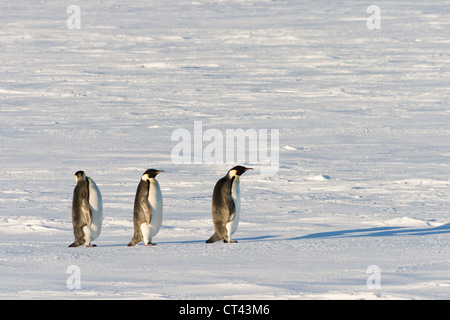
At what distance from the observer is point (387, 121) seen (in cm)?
988

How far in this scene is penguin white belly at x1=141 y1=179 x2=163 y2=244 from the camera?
4.34 m

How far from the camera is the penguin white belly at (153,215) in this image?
4.34 m

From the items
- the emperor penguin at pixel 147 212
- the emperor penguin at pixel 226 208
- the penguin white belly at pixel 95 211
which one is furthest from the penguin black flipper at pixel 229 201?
the penguin white belly at pixel 95 211

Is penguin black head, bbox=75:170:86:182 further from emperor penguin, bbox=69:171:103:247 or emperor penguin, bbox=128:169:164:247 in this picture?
emperor penguin, bbox=128:169:164:247

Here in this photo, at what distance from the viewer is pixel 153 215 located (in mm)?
4383

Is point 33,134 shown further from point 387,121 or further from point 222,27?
point 222,27

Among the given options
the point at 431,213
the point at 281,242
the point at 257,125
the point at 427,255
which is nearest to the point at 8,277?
the point at 281,242

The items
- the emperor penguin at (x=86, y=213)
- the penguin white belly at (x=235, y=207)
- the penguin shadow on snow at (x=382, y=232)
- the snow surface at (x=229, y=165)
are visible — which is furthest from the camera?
the penguin shadow on snow at (x=382, y=232)

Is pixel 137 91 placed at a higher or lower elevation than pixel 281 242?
higher

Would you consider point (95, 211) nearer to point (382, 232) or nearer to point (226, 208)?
point (226, 208)

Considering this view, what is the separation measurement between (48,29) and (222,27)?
4.10 metres

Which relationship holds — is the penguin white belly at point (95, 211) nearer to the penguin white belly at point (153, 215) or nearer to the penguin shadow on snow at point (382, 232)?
the penguin white belly at point (153, 215)

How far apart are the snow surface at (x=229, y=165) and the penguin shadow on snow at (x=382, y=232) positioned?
0.05 feet

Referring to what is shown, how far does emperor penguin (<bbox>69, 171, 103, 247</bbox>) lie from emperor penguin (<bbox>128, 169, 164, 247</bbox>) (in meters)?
0.19
